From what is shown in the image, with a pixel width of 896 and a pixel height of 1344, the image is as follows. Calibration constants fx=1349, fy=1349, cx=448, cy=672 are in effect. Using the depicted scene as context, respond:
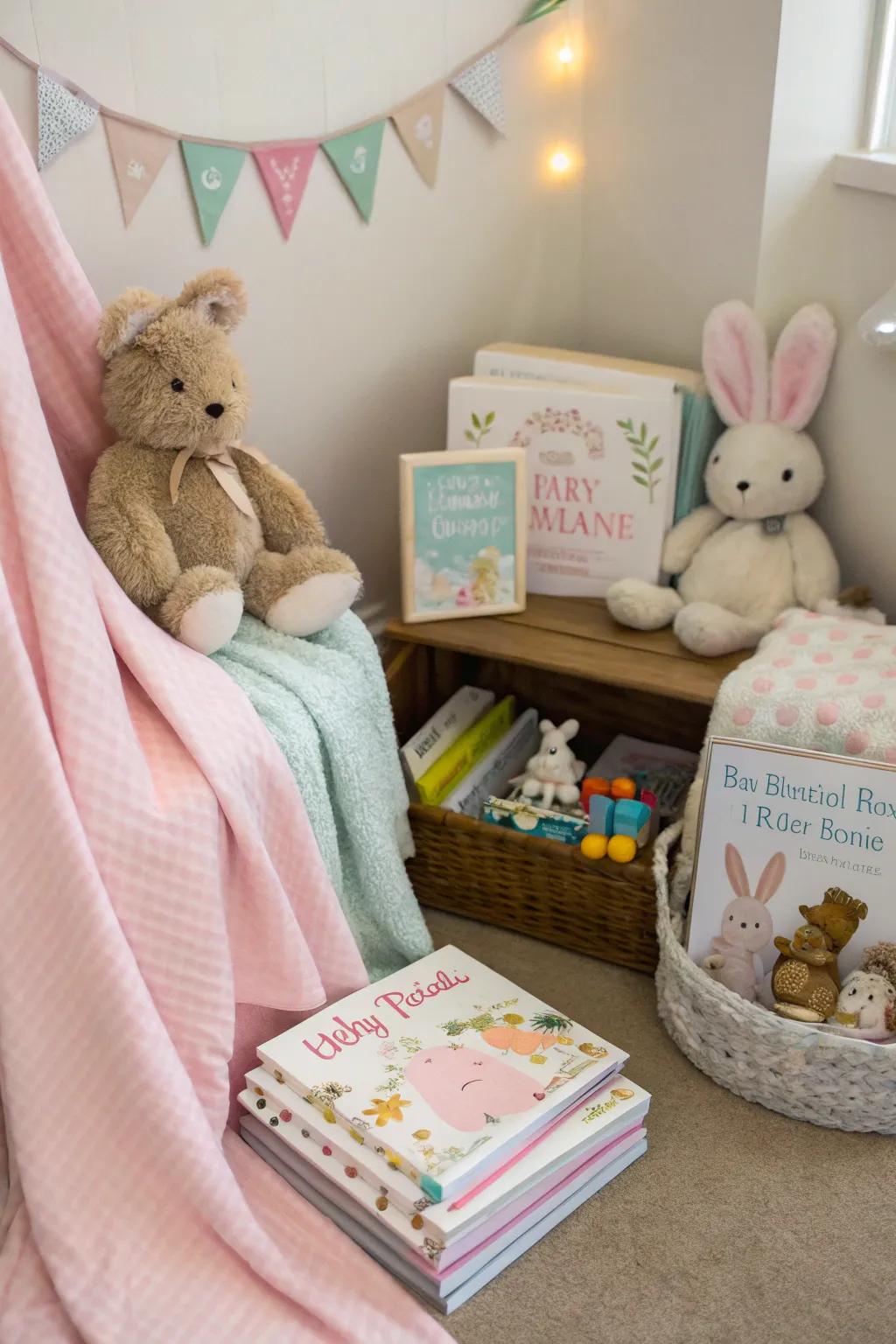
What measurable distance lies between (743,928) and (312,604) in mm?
651

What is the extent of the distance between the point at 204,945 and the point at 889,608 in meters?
1.08

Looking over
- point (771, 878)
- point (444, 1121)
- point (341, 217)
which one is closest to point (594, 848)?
point (771, 878)

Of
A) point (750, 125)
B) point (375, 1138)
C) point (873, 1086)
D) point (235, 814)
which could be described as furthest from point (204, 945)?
point (750, 125)

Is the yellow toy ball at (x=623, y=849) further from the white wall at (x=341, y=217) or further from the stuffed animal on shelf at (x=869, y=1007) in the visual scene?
the white wall at (x=341, y=217)

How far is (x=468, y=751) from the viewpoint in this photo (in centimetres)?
196

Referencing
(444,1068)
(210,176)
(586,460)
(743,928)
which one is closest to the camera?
(444,1068)

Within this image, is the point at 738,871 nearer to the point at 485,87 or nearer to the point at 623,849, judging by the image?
the point at 623,849

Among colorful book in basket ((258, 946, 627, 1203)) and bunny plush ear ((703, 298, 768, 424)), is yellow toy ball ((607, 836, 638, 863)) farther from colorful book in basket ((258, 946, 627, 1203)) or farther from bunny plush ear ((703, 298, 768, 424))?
bunny plush ear ((703, 298, 768, 424))

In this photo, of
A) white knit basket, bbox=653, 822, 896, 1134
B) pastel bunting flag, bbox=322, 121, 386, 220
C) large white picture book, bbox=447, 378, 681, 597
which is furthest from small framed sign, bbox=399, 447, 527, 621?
white knit basket, bbox=653, 822, 896, 1134

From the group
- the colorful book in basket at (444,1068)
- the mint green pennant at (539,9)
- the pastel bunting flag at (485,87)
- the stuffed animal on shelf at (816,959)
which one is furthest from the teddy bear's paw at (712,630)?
the mint green pennant at (539,9)

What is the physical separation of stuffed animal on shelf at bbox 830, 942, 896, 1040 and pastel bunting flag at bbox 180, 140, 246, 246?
1.22 metres

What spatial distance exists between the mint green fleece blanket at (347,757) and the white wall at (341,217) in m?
0.41

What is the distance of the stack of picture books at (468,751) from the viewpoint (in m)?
1.90

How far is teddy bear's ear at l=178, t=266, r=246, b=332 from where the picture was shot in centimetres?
156
